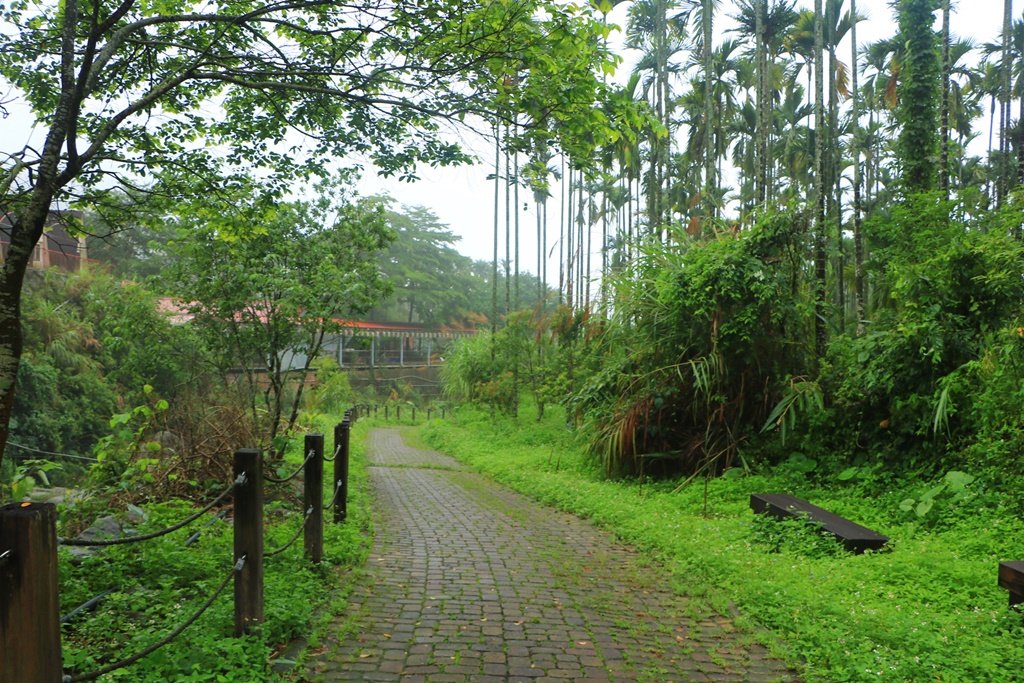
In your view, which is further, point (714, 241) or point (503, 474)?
point (503, 474)

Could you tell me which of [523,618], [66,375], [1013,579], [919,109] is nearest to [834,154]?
[919,109]

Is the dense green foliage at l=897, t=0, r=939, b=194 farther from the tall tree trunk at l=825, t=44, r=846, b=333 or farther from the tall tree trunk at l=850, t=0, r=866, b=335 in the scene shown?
the tall tree trunk at l=825, t=44, r=846, b=333

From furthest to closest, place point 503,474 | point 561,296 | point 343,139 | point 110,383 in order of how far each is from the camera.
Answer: point 110,383 < point 561,296 < point 503,474 < point 343,139

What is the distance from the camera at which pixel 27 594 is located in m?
2.26

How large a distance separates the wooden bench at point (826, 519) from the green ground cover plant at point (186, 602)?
3.60m

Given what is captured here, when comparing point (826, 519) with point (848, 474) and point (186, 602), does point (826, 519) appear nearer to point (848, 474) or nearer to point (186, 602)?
point (848, 474)

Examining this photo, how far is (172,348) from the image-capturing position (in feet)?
34.9

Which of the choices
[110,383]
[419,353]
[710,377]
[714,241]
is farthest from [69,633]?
[419,353]

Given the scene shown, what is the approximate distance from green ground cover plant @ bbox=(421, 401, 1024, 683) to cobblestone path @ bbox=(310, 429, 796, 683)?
0.29 metres

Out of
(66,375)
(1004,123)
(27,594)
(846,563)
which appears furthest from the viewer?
(1004,123)

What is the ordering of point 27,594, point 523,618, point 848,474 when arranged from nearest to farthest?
1. point 27,594
2. point 523,618
3. point 848,474

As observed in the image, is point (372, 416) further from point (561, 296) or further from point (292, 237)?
point (292, 237)

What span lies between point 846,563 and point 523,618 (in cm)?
242

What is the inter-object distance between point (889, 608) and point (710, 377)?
552 cm
